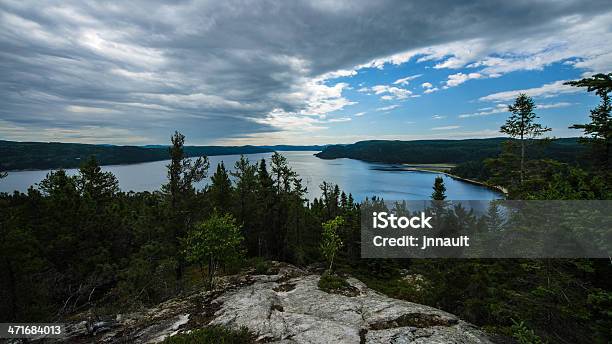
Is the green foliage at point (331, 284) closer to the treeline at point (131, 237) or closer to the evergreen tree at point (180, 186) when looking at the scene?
the treeline at point (131, 237)

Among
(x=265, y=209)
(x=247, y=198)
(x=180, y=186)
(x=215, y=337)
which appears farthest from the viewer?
(x=265, y=209)

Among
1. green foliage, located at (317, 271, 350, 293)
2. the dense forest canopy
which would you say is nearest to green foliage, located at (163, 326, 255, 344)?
green foliage, located at (317, 271, 350, 293)

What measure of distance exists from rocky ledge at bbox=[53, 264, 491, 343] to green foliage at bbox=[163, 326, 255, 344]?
21.3 inches

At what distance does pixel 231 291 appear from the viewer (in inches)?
712

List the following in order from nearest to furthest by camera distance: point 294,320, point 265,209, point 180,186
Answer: point 294,320 < point 180,186 < point 265,209

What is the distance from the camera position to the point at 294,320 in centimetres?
1277

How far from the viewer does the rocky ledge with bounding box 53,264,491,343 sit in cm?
1089

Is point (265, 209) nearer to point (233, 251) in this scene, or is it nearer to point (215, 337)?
point (233, 251)

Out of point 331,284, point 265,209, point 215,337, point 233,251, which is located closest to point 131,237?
point 265,209

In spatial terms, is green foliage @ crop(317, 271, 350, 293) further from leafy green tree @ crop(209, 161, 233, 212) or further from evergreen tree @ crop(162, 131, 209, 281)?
leafy green tree @ crop(209, 161, 233, 212)

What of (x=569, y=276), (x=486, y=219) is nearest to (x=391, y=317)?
(x=569, y=276)

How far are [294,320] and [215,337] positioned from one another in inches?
138

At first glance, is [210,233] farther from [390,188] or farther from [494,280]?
[390,188]

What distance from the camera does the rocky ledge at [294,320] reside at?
429 inches
